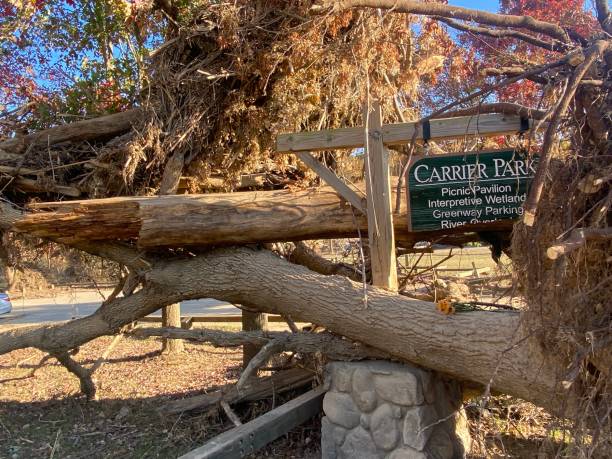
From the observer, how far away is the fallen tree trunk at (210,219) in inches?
227

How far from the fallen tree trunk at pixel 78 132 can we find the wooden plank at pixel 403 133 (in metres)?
2.89

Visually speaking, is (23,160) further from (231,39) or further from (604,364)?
(604,364)

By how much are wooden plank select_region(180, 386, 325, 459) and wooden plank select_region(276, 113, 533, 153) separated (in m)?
2.45

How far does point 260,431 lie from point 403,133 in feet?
9.45

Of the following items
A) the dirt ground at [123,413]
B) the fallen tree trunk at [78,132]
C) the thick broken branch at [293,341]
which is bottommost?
the dirt ground at [123,413]

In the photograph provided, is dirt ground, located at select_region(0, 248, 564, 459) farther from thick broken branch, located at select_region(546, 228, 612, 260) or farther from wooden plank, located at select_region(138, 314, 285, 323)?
thick broken branch, located at select_region(546, 228, 612, 260)

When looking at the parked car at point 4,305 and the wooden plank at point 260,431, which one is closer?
the wooden plank at point 260,431

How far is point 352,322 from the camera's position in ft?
16.1

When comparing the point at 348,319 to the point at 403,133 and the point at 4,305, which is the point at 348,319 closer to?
the point at 403,133

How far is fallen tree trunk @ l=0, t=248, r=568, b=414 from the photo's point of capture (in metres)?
4.06

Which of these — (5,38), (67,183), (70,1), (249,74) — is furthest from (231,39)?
(5,38)

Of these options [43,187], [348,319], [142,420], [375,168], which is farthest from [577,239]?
[43,187]

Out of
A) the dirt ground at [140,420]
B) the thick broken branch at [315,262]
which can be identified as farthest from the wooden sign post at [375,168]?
the thick broken branch at [315,262]

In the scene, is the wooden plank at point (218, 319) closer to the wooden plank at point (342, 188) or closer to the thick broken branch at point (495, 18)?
the wooden plank at point (342, 188)
